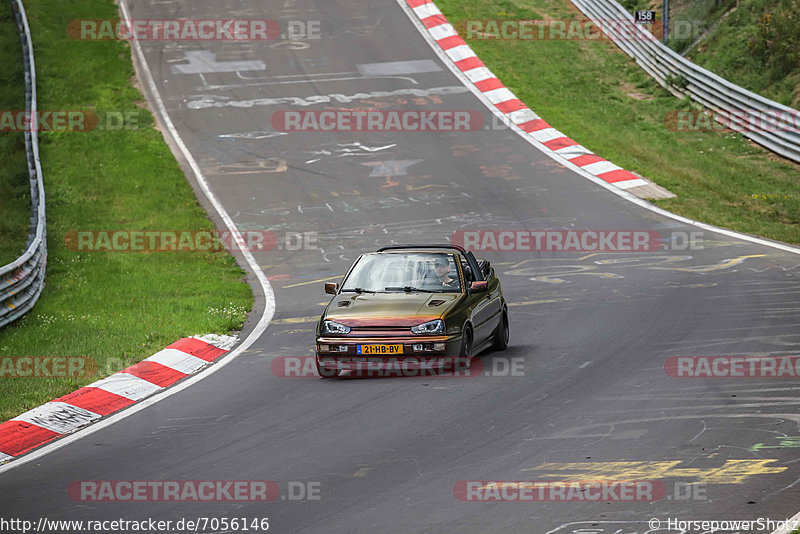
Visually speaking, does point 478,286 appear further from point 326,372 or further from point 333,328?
point 326,372

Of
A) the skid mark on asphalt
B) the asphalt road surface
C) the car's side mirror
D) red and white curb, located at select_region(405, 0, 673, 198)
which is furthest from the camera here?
the skid mark on asphalt

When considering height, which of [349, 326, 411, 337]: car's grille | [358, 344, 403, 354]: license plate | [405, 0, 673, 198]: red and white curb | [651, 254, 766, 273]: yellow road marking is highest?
[405, 0, 673, 198]: red and white curb

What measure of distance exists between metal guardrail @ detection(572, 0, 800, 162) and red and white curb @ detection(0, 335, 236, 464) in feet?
61.6

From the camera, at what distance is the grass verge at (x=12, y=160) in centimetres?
2164

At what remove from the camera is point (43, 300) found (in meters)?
17.7

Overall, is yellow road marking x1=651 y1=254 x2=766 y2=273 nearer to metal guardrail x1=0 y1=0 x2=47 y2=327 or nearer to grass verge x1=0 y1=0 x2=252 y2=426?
grass verge x1=0 y1=0 x2=252 y2=426

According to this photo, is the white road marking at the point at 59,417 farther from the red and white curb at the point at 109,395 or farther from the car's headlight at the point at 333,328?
the car's headlight at the point at 333,328

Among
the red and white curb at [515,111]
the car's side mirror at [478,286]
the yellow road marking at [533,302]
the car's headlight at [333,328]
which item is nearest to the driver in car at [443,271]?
the car's side mirror at [478,286]

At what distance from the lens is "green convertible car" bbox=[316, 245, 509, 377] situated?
1211 centimetres

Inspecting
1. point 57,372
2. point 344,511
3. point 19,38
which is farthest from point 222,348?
point 19,38

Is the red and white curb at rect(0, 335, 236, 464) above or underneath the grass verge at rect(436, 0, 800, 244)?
underneath

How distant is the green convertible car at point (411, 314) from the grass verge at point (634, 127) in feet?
34.6

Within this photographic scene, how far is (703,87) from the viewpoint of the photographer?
31375 mm

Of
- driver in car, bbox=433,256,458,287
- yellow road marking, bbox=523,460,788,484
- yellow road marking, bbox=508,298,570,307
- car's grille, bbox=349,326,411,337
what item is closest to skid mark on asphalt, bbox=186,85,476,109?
yellow road marking, bbox=508,298,570,307
